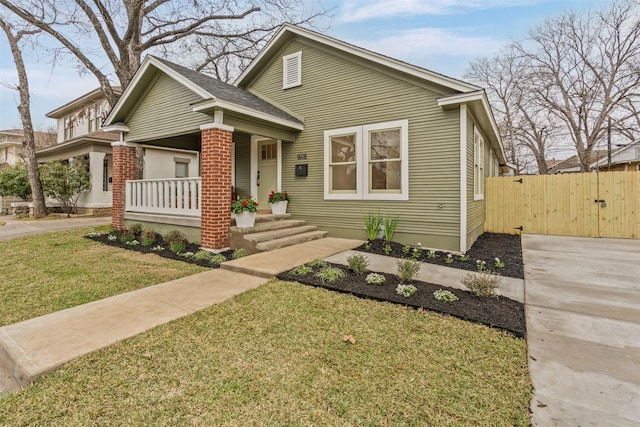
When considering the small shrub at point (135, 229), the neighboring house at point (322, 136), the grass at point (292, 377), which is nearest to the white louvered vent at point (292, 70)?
the neighboring house at point (322, 136)

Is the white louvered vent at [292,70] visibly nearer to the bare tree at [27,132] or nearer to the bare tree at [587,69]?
the bare tree at [27,132]

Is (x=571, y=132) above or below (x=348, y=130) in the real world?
above

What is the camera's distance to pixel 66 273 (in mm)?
5102

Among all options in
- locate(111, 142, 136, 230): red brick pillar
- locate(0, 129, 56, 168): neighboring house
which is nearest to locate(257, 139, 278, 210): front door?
locate(111, 142, 136, 230): red brick pillar

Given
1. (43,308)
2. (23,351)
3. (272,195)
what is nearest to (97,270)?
(43,308)

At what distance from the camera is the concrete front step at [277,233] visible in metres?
6.40

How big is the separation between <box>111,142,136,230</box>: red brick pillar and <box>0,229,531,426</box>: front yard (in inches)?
247

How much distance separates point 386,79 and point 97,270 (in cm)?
710

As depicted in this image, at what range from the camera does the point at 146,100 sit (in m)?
8.42

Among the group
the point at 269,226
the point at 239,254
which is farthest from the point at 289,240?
the point at 239,254

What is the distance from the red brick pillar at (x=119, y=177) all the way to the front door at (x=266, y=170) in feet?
13.2

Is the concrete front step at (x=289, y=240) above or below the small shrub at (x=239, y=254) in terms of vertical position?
above

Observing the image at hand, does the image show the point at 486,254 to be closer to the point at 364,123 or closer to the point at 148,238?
the point at 364,123

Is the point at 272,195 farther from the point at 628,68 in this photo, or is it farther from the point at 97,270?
the point at 628,68
